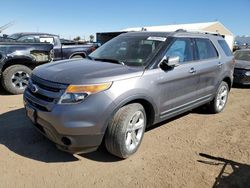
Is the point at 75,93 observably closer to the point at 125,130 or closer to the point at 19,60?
the point at 125,130

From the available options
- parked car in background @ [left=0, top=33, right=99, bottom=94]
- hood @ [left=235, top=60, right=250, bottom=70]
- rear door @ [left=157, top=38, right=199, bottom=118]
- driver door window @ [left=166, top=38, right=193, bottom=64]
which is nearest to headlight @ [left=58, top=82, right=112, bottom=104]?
rear door @ [left=157, top=38, right=199, bottom=118]

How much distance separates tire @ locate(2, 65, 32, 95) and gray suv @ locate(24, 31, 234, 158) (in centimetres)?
332

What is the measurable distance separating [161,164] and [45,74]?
2026 mm

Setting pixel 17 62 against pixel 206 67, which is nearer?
pixel 206 67

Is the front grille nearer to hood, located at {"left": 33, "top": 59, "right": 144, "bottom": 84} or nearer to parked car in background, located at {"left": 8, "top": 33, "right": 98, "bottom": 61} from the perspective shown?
hood, located at {"left": 33, "top": 59, "right": 144, "bottom": 84}

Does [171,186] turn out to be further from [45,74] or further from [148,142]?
[45,74]

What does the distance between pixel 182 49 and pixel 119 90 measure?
181 cm

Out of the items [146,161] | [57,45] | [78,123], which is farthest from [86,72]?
[57,45]

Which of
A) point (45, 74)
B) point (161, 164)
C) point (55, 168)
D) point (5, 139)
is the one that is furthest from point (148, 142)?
point (5, 139)

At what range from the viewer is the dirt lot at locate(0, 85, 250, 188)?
3322mm

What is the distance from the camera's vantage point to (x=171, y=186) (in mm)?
3256

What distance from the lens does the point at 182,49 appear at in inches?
186

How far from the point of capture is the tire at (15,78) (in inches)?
281

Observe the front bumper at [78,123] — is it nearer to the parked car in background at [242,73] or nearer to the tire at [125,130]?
the tire at [125,130]
